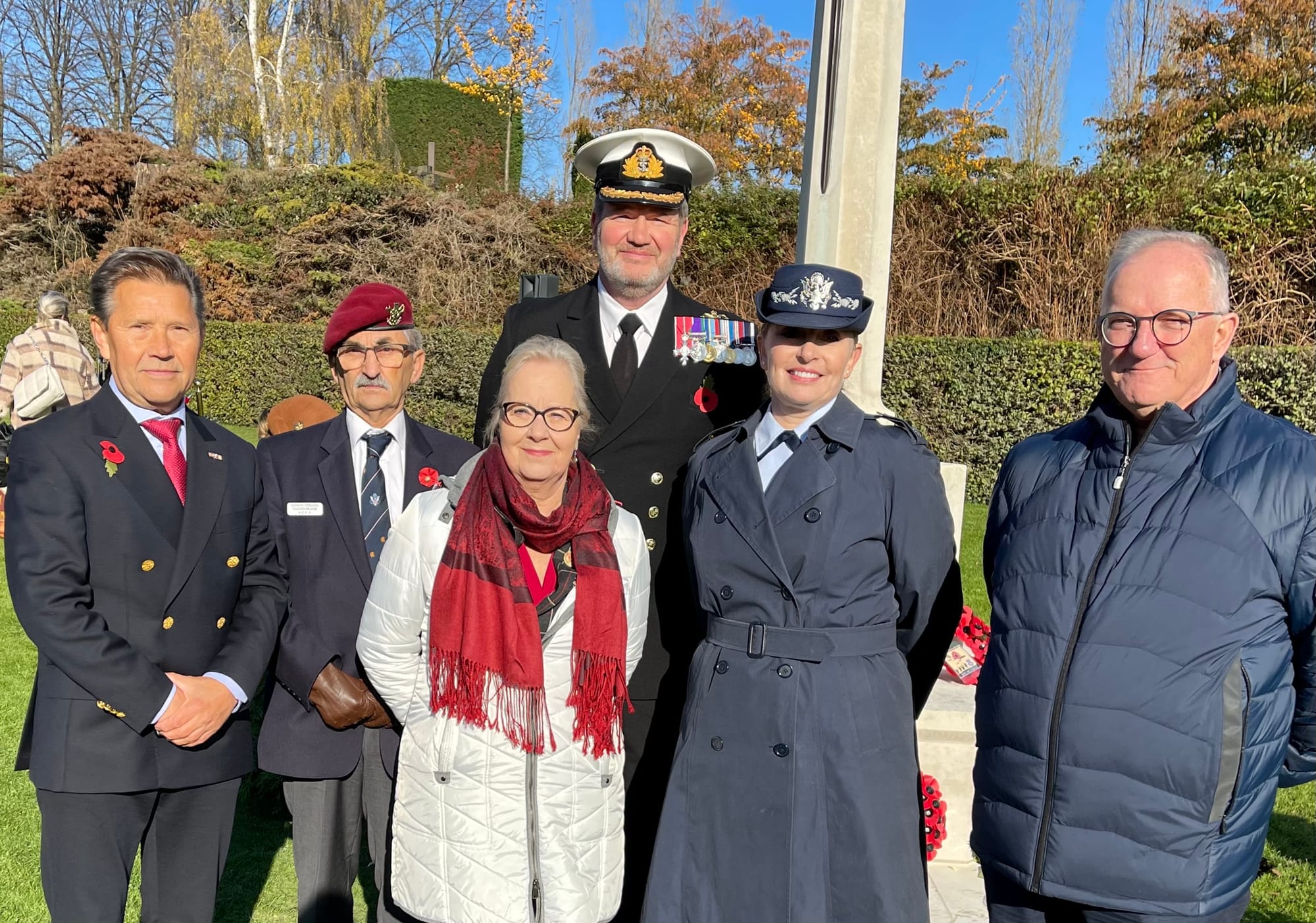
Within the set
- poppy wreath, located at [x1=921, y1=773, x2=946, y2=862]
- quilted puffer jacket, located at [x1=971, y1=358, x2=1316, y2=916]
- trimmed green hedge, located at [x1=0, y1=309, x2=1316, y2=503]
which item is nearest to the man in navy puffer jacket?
quilted puffer jacket, located at [x1=971, y1=358, x2=1316, y2=916]

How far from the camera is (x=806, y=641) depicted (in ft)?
7.36

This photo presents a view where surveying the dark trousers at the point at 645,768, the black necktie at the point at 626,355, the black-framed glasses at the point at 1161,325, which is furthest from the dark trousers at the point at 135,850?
the black-framed glasses at the point at 1161,325

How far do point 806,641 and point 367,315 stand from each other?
5.03ft

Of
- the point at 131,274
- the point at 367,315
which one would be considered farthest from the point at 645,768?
the point at 131,274

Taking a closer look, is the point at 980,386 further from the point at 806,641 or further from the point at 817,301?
the point at 806,641

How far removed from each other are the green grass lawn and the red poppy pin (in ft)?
6.64

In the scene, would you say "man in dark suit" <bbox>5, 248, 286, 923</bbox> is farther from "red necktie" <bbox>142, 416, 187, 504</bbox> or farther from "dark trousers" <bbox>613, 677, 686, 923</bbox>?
"dark trousers" <bbox>613, 677, 686, 923</bbox>

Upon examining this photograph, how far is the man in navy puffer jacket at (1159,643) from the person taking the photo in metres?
1.90

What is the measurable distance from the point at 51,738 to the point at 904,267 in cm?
1237

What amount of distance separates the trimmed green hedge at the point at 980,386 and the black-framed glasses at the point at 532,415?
9.06 m

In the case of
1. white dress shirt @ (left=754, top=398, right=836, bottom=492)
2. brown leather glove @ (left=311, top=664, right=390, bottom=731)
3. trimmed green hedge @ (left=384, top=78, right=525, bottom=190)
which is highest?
trimmed green hedge @ (left=384, top=78, right=525, bottom=190)

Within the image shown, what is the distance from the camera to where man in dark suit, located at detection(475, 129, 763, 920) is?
2.81 metres

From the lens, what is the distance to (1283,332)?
37.2ft

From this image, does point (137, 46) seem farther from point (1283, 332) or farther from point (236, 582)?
point (236, 582)
